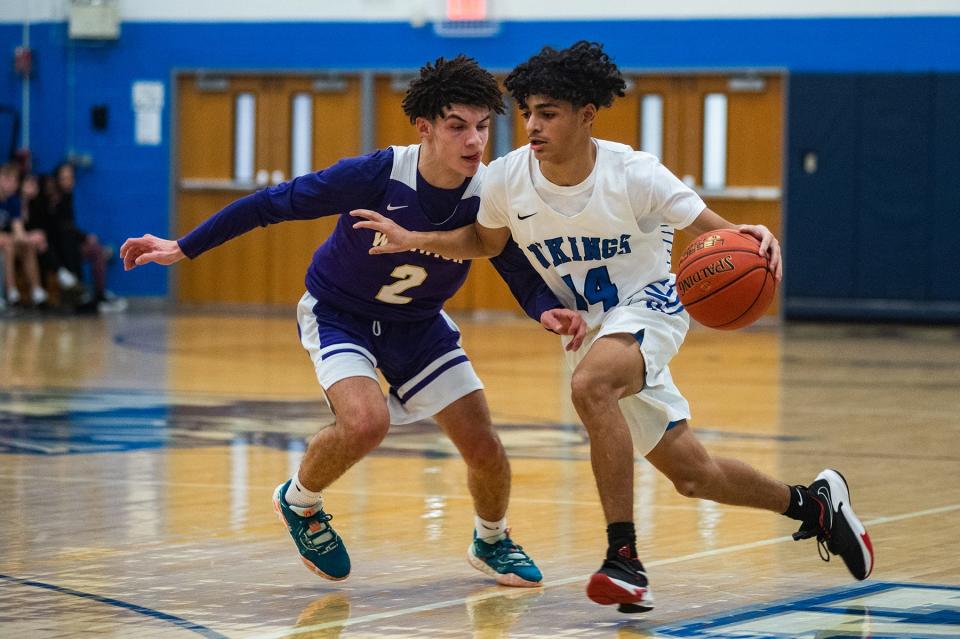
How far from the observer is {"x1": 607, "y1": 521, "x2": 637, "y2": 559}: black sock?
4414 mm

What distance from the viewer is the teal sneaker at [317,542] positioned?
4910 mm

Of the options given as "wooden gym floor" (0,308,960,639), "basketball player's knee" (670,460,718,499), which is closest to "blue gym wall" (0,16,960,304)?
"wooden gym floor" (0,308,960,639)

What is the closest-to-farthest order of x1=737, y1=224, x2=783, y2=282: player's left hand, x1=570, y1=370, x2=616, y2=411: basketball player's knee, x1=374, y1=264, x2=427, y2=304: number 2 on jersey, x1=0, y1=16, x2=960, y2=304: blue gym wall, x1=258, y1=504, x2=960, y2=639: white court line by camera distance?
1. x1=258, y1=504, x2=960, y2=639: white court line
2. x1=570, y1=370, x2=616, y2=411: basketball player's knee
3. x1=737, y1=224, x2=783, y2=282: player's left hand
4. x1=374, y1=264, x2=427, y2=304: number 2 on jersey
5. x1=0, y1=16, x2=960, y2=304: blue gym wall

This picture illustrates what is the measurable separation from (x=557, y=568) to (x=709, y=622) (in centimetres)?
92

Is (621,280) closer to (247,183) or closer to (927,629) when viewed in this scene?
(927,629)

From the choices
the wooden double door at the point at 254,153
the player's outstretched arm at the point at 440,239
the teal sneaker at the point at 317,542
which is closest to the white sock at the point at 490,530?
the teal sneaker at the point at 317,542

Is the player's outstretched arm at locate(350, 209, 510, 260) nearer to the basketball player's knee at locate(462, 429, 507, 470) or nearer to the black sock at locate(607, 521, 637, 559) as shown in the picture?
the basketball player's knee at locate(462, 429, 507, 470)

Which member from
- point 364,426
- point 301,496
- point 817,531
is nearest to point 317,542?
point 301,496

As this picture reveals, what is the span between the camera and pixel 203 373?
11734 mm

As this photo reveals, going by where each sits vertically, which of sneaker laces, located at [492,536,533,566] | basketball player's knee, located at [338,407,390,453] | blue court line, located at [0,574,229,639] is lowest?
blue court line, located at [0,574,229,639]

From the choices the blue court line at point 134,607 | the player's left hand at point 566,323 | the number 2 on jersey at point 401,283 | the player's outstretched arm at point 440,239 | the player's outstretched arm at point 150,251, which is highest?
the player's outstretched arm at point 440,239

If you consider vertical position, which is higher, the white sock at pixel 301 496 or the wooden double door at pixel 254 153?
the wooden double door at pixel 254 153

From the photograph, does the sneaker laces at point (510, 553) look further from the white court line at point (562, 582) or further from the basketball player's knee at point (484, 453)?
the basketball player's knee at point (484, 453)

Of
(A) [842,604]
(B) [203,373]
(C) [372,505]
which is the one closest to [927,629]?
(A) [842,604]
